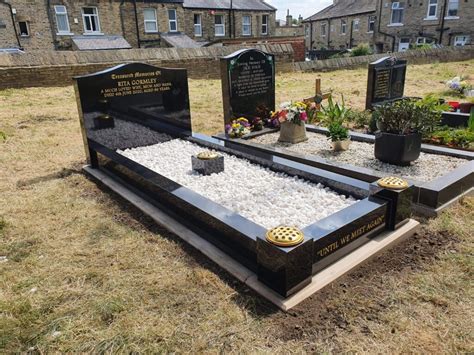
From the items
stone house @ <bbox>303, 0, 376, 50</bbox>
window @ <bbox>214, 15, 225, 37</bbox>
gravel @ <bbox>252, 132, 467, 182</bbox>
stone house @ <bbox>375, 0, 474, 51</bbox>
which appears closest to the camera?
gravel @ <bbox>252, 132, 467, 182</bbox>

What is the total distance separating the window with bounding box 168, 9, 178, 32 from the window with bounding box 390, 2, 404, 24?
1699 cm

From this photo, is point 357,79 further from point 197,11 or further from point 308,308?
point 197,11

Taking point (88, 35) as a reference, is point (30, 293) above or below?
below

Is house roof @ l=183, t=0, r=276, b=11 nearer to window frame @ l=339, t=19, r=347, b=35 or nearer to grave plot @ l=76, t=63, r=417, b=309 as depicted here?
window frame @ l=339, t=19, r=347, b=35

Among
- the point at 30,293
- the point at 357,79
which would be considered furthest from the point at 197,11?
the point at 30,293

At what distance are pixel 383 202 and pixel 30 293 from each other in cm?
315

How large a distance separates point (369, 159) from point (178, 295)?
12.4 feet

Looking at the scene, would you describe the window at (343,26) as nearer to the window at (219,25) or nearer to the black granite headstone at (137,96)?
the window at (219,25)

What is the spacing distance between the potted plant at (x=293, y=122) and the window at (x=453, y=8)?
85.9ft

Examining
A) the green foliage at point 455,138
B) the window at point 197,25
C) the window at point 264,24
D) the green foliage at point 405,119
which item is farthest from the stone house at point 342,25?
the green foliage at point 405,119

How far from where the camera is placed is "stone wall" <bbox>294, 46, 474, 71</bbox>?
1842 centimetres

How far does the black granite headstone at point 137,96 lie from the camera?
5730mm

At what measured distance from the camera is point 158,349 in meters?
2.32

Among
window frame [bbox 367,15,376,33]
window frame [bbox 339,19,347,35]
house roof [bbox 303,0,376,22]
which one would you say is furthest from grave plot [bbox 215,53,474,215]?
window frame [bbox 339,19,347,35]
